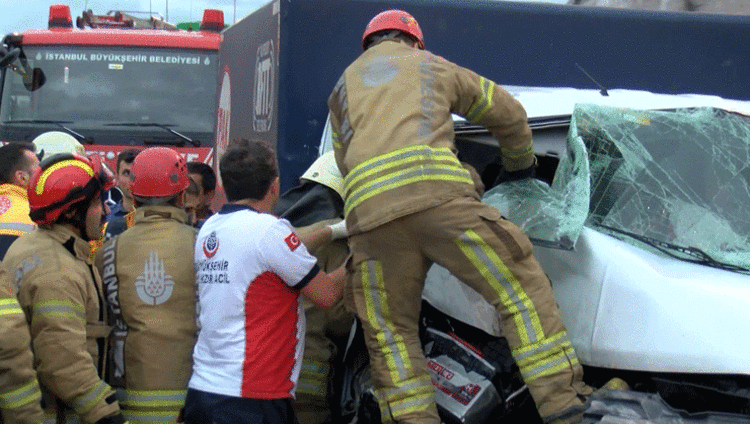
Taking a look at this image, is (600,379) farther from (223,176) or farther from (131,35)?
(131,35)

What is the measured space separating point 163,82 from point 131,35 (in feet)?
1.97

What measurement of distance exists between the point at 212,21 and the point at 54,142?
106 inches

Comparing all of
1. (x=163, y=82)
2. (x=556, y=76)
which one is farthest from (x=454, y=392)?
(x=163, y=82)

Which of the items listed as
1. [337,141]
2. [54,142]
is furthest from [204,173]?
[54,142]

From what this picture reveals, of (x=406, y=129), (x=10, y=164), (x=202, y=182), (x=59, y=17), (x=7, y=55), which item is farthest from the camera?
(x=59, y=17)

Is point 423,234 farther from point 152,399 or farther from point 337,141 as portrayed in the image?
point 152,399

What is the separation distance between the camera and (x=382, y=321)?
355 centimetres

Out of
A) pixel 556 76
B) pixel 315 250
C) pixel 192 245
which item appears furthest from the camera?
pixel 556 76

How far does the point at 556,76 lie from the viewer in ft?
17.8

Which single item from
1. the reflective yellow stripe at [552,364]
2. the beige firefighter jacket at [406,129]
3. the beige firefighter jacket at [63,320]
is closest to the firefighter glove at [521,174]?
the beige firefighter jacket at [406,129]

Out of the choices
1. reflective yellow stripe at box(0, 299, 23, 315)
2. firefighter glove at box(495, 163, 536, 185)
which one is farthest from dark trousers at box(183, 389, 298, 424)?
firefighter glove at box(495, 163, 536, 185)

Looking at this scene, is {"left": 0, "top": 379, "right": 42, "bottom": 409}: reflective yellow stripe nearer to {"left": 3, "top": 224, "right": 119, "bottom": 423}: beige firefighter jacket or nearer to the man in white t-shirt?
{"left": 3, "top": 224, "right": 119, "bottom": 423}: beige firefighter jacket

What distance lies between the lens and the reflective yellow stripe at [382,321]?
11.4 feet

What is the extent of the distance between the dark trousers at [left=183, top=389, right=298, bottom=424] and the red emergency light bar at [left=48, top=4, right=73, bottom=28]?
307 inches
